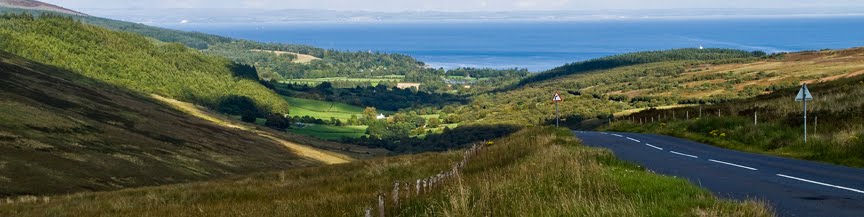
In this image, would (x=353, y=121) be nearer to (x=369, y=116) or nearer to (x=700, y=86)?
(x=369, y=116)

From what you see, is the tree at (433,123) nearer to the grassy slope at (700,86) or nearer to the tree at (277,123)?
the grassy slope at (700,86)

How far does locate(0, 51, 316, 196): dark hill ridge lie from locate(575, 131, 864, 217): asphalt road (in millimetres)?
21705

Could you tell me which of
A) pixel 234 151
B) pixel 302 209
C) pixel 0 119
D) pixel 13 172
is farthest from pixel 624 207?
pixel 234 151

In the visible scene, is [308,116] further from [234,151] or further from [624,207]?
[624,207]

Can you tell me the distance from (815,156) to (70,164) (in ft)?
Answer: 99.9

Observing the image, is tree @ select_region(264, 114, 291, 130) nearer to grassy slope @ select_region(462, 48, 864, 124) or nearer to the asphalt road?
grassy slope @ select_region(462, 48, 864, 124)

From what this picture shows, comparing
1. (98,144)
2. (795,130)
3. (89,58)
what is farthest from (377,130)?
(795,130)

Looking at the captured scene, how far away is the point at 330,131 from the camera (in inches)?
6083

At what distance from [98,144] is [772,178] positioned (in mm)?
39652

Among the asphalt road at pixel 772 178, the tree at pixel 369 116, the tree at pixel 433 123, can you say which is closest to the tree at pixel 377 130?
the tree at pixel 369 116

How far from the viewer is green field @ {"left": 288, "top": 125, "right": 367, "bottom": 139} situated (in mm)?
142375

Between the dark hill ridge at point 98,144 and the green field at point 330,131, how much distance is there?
2266 inches

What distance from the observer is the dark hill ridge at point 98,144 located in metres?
34.2

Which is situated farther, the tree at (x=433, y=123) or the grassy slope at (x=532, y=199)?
the tree at (x=433, y=123)
